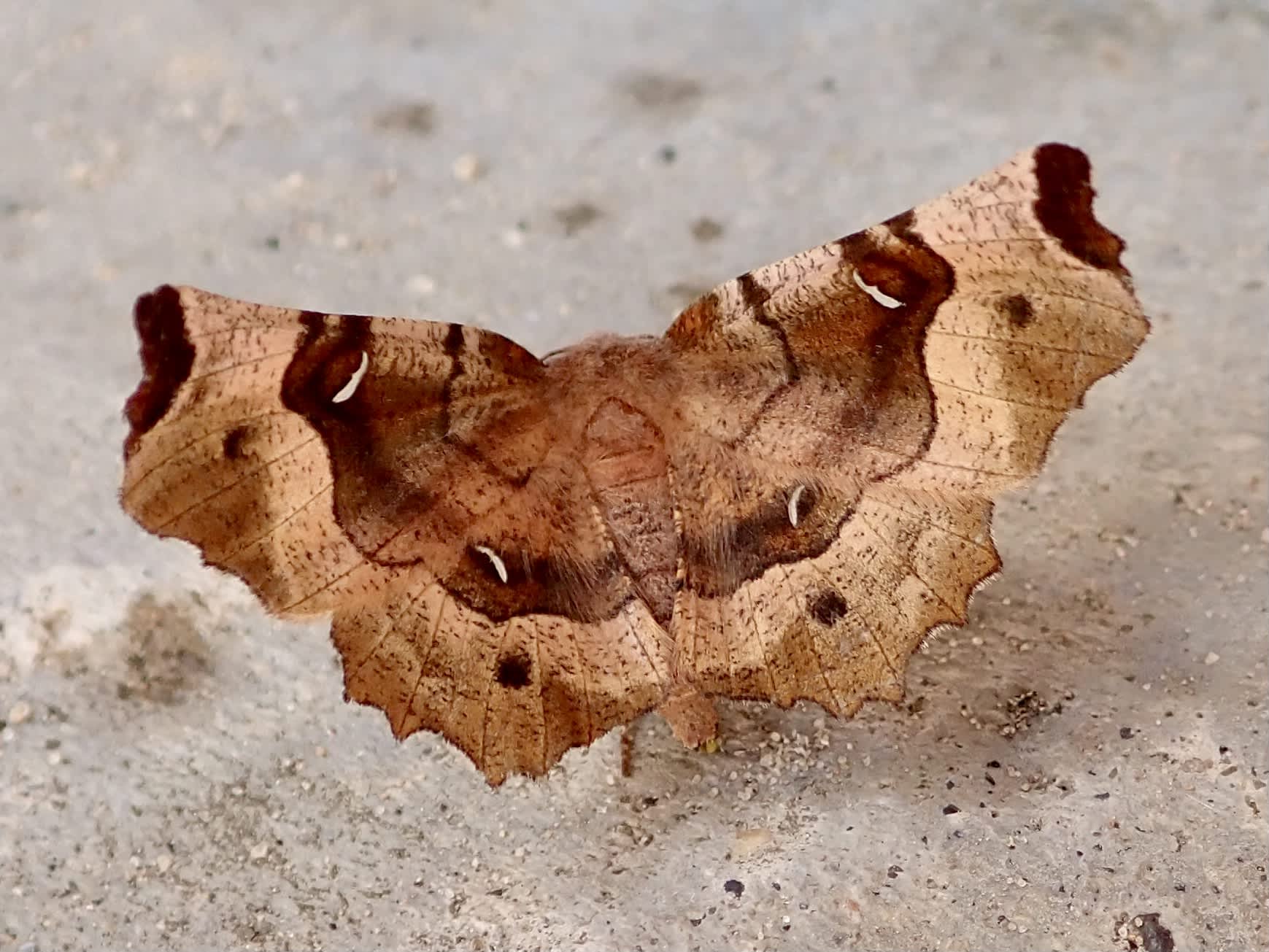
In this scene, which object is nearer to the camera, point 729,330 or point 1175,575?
point 729,330

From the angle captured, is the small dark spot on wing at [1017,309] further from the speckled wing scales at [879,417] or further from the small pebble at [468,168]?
the small pebble at [468,168]

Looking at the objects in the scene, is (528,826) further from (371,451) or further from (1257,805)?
(1257,805)

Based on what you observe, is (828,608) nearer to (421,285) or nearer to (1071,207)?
(1071,207)

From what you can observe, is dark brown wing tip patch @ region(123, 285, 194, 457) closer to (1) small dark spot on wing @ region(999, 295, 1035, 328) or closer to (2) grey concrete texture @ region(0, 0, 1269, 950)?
(2) grey concrete texture @ region(0, 0, 1269, 950)

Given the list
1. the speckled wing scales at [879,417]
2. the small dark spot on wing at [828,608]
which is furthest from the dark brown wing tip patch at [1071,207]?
the small dark spot on wing at [828,608]

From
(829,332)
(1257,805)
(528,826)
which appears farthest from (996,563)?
(528,826)

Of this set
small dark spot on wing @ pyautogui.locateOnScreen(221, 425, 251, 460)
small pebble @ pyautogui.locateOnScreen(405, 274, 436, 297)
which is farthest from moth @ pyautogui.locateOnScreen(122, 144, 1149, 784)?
small pebble @ pyautogui.locateOnScreen(405, 274, 436, 297)

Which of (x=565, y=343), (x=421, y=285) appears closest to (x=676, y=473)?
(x=565, y=343)
